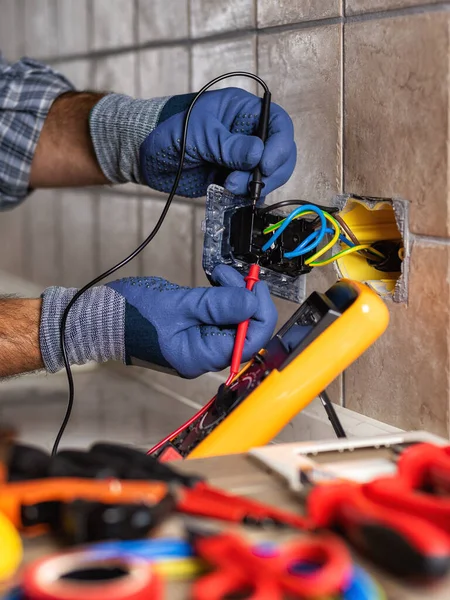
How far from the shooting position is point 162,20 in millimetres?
1527

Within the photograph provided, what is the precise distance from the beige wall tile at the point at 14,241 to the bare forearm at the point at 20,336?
142 centimetres

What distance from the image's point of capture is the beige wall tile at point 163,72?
4.82ft

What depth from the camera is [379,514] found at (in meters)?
0.45

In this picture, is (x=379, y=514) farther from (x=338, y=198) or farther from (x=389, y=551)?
(x=338, y=198)

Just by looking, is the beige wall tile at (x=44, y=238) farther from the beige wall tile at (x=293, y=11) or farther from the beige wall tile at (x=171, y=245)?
the beige wall tile at (x=293, y=11)

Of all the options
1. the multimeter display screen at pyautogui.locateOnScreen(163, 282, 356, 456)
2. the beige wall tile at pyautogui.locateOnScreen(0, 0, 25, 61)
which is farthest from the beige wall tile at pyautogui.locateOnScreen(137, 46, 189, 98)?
the beige wall tile at pyautogui.locateOnScreen(0, 0, 25, 61)

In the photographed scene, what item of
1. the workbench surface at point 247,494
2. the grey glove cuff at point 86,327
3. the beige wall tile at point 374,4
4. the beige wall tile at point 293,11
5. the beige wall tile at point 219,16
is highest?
the beige wall tile at point 219,16

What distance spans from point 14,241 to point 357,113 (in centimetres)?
177

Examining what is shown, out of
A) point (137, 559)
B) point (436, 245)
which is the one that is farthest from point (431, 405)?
point (137, 559)

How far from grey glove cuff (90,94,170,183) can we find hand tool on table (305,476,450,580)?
0.71m

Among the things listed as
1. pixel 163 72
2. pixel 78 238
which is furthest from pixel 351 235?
pixel 78 238

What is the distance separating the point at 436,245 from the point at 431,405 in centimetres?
19

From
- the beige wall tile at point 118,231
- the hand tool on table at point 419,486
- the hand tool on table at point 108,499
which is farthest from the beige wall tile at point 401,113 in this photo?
the beige wall tile at point 118,231

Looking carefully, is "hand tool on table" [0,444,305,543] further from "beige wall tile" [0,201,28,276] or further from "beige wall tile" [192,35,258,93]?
"beige wall tile" [0,201,28,276]
